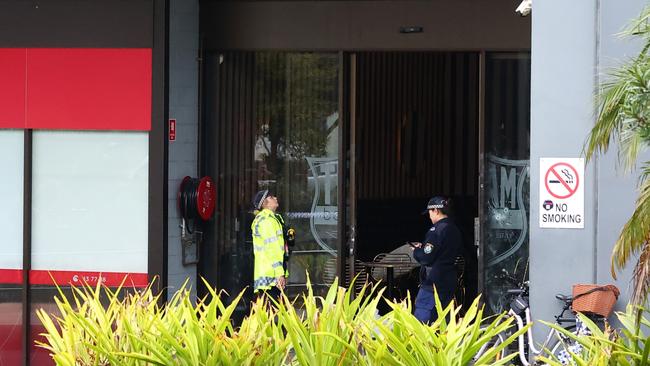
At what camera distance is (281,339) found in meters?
5.57

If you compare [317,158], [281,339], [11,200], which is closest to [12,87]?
[11,200]

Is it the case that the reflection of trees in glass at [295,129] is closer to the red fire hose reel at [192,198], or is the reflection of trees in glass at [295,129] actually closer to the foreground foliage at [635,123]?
the red fire hose reel at [192,198]

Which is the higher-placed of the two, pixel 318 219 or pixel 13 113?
pixel 13 113

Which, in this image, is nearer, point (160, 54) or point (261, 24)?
point (160, 54)

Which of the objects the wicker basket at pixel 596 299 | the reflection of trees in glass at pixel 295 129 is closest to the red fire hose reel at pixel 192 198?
the reflection of trees in glass at pixel 295 129

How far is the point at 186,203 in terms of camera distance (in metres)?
11.5

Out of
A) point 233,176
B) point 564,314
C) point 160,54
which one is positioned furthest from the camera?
point 233,176

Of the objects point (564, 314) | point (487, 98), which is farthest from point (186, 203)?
point (564, 314)

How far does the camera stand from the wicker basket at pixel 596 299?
7.96 metres

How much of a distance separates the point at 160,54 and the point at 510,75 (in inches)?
156

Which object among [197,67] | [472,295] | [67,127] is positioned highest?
[197,67]

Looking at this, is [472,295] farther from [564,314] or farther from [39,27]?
[39,27]

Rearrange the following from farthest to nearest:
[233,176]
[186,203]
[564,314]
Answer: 1. [233,176]
2. [186,203]
3. [564,314]

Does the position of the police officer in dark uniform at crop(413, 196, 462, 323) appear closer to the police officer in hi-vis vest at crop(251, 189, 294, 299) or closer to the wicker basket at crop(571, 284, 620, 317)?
the police officer in hi-vis vest at crop(251, 189, 294, 299)
